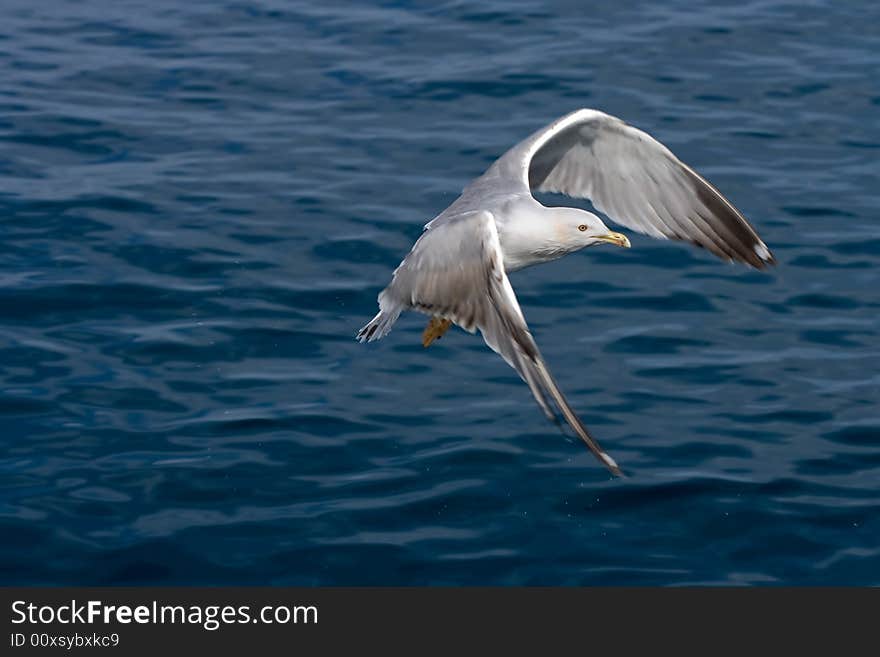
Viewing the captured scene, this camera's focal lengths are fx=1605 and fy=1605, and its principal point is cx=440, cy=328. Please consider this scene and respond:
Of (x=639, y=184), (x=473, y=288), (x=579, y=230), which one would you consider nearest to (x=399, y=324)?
(x=639, y=184)

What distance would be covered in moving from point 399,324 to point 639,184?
251cm

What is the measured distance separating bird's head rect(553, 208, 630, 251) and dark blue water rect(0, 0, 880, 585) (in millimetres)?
1765

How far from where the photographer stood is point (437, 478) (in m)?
10.4

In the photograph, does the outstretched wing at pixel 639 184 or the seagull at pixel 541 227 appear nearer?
the seagull at pixel 541 227

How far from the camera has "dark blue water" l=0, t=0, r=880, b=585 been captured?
32.7 ft

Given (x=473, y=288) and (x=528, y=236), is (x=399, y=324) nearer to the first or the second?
(x=528, y=236)

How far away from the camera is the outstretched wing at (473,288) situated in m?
8.24

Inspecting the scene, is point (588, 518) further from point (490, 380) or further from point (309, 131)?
point (309, 131)

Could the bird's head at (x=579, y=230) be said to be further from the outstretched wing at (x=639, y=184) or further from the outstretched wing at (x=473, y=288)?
the outstretched wing at (x=639, y=184)

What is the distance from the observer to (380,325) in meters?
9.68

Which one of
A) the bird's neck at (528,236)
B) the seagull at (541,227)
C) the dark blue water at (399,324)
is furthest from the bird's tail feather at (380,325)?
the dark blue water at (399,324)

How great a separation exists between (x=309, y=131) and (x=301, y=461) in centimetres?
634

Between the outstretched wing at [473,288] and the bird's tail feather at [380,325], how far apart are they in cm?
14

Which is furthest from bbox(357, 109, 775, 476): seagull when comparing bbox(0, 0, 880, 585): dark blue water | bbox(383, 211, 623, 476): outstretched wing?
bbox(0, 0, 880, 585): dark blue water
